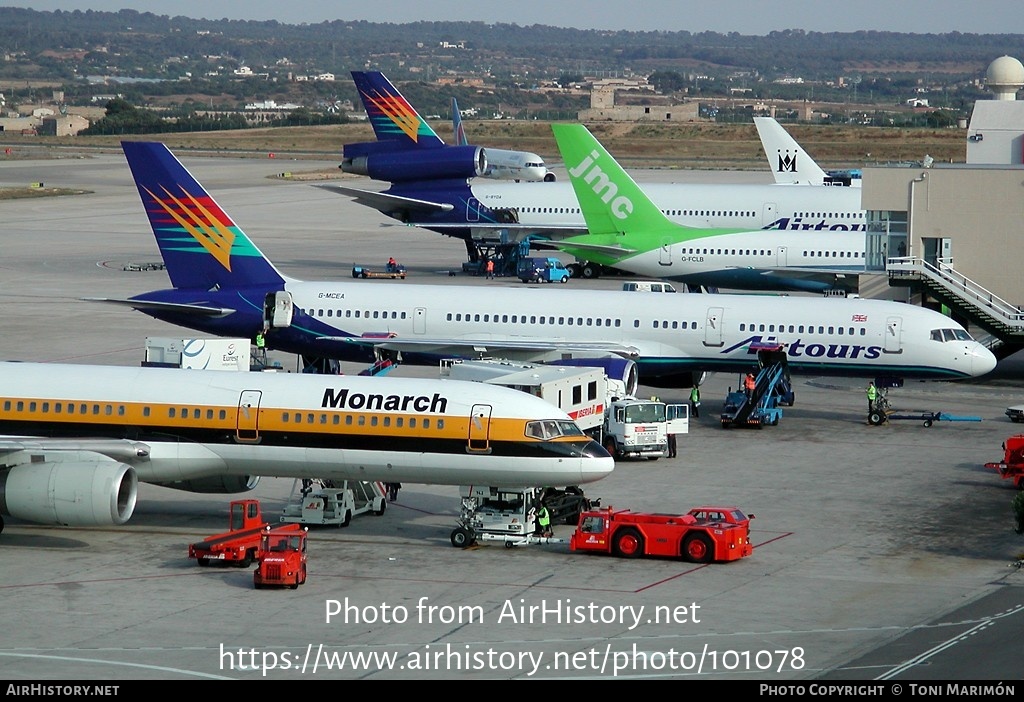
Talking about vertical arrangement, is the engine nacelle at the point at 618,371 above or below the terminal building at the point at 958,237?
below

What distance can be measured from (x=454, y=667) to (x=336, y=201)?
105011 mm

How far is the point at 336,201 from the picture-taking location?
127875 millimetres

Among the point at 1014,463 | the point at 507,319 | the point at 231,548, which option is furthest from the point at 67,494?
the point at 1014,463

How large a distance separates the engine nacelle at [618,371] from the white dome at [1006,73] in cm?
3674

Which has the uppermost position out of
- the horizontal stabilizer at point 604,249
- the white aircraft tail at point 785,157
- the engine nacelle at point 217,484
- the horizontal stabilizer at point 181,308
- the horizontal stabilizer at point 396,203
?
the white aircraft tail at point 785,157

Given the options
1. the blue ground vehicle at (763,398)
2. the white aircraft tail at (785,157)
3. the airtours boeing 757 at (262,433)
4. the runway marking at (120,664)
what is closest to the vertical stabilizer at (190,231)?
the airtours boeing 757 at (262,433)

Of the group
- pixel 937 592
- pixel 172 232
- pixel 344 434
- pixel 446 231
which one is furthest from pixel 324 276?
pixel 937 592

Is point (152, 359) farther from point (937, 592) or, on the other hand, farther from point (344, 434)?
point (937, 592)

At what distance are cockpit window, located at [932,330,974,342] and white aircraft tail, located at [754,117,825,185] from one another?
51.7 meters

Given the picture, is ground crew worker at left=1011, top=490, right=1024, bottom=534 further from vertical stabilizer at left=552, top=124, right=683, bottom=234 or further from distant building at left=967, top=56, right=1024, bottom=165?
distant building at left=967, top=56, right=1024, bottom=165

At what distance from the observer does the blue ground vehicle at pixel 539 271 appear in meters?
81.0

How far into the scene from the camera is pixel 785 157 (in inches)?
3920

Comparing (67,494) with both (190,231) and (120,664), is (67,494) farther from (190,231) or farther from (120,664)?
(190,231)

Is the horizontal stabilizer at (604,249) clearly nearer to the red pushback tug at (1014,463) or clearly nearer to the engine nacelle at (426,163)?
the engine nacelle at (426,163)
